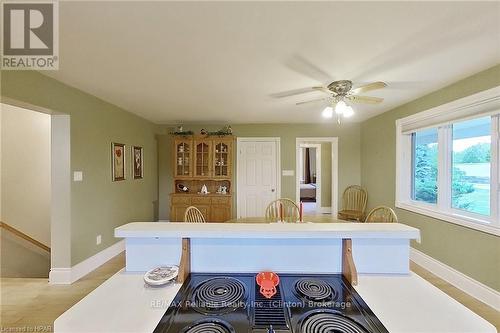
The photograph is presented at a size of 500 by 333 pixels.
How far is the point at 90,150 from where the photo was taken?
3.18 metres

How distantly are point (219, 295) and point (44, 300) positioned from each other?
2571 millimetres

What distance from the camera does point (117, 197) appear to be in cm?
380

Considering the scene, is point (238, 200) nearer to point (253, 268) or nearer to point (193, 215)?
point (193, 215)

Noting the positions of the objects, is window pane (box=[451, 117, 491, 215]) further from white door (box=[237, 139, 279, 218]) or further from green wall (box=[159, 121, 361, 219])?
white door (box=[237, 139, 279, 218])

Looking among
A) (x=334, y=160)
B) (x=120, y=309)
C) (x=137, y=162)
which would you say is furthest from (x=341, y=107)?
(x=137, y=162)

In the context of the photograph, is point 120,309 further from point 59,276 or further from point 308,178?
point 308,178

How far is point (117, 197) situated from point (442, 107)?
4607 mm

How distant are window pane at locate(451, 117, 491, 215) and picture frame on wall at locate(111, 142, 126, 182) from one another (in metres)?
4.57

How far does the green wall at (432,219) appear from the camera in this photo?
7.68 feet

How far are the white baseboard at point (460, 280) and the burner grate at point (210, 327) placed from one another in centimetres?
285

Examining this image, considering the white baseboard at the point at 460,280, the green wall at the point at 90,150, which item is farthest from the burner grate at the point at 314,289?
the green wall at the point at 90,150

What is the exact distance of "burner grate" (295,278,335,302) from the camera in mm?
1007

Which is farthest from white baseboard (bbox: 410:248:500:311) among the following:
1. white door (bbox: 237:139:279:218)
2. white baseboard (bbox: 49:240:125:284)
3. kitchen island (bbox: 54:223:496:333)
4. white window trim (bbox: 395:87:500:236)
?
white baseboard (bbox: 49:240:125:284)

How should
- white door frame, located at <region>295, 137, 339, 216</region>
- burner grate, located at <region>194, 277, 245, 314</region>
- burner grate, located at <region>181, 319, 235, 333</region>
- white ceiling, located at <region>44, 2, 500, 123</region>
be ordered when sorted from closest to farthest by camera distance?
1. burner grate, located at <region>181, 319, 235, 333</region>
2. burner grate, located at <region>194, 277, 245, 314</region>
3. white ceiling, located at <region>44, 2, 500, 123</region>
4. white door frame, located at <region>295, 137, 339, 216</region>
